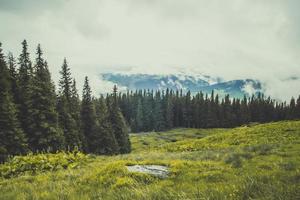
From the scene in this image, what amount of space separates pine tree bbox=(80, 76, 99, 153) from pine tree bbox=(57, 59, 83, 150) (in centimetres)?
261

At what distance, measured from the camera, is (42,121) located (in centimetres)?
4356

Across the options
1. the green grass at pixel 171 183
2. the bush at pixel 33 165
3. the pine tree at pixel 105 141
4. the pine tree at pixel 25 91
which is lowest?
the pine tree at pixel 105 141

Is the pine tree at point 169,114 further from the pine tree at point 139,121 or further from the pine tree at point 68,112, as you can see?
the pine tree at point 68,112

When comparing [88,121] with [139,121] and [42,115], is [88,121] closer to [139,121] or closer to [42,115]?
[42,115]

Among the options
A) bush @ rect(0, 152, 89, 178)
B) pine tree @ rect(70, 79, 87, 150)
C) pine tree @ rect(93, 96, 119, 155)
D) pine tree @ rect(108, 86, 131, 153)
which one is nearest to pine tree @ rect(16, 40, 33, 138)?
pine tree @ rect(70, 79, 87, 150)

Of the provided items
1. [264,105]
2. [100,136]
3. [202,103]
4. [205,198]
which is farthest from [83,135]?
[264,105]

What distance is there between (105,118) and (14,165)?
5058cm

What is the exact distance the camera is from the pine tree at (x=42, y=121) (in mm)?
43281

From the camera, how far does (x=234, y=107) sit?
6073 inches

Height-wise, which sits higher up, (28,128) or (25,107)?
(25,107)

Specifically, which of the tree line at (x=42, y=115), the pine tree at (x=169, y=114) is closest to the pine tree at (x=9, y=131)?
the tree line at (x=42, y=115)

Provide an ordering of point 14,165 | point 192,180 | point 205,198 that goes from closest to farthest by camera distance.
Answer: point 205,198 < point 192,180 < point 14,165

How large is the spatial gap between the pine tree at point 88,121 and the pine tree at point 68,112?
8.57ft

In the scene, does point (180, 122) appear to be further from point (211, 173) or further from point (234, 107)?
point (211, 173)
